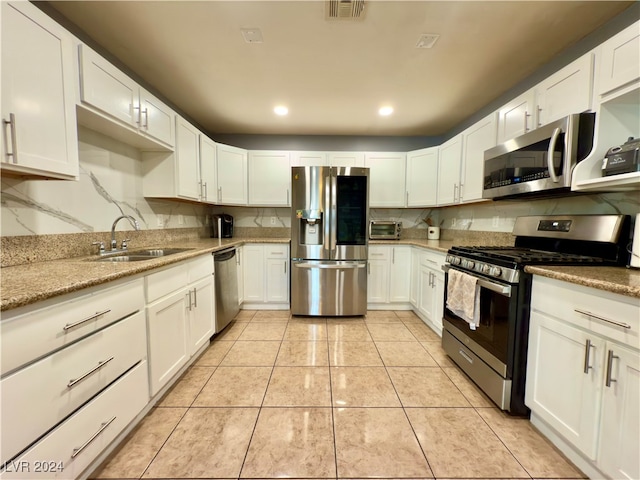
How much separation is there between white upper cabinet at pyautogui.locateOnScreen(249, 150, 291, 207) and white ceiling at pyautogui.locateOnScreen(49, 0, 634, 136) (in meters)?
0.66

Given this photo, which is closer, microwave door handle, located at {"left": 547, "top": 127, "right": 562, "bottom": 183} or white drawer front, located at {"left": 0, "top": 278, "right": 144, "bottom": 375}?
white drawer front, located at {"left": 0, "top": 278, "right": 144, "bottom": 375}

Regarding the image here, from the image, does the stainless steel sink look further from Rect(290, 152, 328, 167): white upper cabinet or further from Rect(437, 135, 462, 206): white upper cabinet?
Rect(437, 135, 462, 206): white upper cabinet

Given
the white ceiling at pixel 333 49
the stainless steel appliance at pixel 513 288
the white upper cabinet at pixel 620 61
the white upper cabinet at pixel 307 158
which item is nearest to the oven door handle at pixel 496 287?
the stainless steel appliance at pixel 513 288

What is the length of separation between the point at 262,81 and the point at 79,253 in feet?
6.60

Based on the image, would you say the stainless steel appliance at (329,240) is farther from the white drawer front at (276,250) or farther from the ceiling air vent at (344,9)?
the ceiling air vent at (344,9)

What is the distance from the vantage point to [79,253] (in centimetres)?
170

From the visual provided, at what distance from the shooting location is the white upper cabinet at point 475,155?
2.25 meters

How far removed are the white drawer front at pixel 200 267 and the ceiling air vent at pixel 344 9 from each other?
1949mm

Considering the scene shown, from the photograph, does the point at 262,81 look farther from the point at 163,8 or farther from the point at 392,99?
the point at 392,99

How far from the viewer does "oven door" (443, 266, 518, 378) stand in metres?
1.46

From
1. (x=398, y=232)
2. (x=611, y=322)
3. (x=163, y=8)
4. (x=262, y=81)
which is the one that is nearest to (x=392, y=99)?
(x=262, y=81)

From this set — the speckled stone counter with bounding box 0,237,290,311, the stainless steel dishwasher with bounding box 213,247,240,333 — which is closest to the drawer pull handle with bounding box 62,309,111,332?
the speckled stone counter with bounding box 0,237,290,311

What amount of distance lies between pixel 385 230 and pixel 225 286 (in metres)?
2.15

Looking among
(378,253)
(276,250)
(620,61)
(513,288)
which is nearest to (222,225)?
(276,250)
